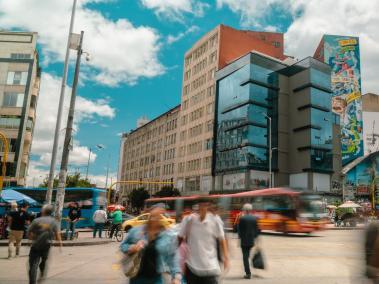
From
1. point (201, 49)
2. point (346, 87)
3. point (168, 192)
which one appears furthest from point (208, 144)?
point (346, 87)

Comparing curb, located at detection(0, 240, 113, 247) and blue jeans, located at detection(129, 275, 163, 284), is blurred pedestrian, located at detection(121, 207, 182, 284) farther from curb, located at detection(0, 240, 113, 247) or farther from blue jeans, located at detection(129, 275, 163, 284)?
curb, located at detection(0, 240, 113, 247)

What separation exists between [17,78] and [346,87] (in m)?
68.7

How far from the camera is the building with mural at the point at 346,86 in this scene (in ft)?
295

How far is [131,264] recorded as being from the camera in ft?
13.7

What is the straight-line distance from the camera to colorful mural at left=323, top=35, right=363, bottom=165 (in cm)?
8994

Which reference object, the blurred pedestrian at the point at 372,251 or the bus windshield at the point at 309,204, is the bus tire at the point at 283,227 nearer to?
the bus windshield at the point at 309,204

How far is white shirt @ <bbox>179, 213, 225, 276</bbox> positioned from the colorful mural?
90.8m

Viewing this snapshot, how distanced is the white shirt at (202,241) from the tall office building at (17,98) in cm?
5077

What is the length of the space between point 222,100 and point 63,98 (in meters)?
56.0

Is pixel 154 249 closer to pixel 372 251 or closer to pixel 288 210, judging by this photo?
pixel 372 251

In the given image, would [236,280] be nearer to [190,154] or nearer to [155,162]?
[190,154]

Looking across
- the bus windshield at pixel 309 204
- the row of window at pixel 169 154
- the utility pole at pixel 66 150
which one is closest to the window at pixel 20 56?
the row of window at pixel 169 154

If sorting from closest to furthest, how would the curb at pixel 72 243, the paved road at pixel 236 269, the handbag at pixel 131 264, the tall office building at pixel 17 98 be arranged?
the handbag at pixel 131 264 → the paved road at pixel 236 269 → the curb at pixel 72 243 → the tall office building at pixel 17 98

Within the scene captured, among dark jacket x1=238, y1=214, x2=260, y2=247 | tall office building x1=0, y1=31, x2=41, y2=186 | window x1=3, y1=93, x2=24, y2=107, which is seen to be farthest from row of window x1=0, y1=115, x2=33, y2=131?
dark jacket x1=238, y1=214, x2=260, y2=247
